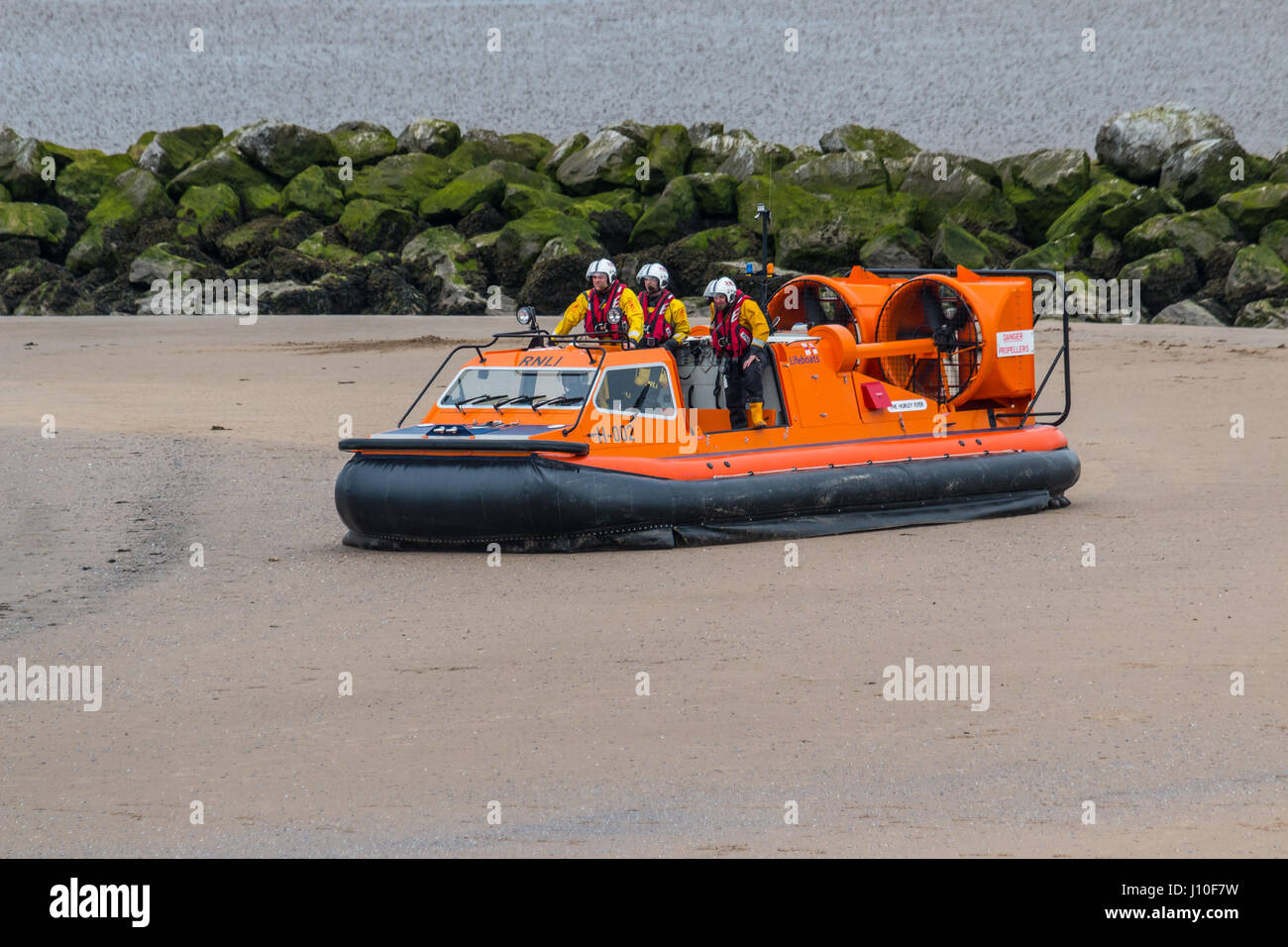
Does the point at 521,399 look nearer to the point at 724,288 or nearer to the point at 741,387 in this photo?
the point at 741,387

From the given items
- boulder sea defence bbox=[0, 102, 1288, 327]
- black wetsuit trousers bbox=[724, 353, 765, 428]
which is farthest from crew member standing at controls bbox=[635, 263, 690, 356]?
boulder sea defence bbox=[0, 102, 1288, 327]

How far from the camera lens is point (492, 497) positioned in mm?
8859

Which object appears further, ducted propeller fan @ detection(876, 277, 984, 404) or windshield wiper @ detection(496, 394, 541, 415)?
ducted propeller fan @ detection(876, 277, 984, 404)

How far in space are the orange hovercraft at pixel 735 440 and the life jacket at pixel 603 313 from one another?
103 millimetres

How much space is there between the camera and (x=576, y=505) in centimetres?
890

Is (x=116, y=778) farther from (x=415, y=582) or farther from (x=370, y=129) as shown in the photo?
(x=370, y=129)

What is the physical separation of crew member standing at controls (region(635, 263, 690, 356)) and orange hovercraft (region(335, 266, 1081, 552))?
0.39 feet

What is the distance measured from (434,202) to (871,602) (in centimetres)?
2142

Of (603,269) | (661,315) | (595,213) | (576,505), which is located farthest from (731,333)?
(595,213)

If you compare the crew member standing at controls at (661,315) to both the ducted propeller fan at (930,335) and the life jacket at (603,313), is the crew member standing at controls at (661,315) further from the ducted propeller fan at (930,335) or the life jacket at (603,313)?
the ducted propeller fan at (930,335)

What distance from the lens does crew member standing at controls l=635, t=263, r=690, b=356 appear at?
1008 centimetres

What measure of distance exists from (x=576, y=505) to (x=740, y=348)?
1.78 metres

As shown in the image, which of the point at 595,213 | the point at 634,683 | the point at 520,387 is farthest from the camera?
the point at 595,213

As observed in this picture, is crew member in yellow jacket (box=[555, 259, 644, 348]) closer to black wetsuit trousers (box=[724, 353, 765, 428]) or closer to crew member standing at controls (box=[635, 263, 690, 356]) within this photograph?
crew member standing at controls (box=[635, 263, 690, 356])
